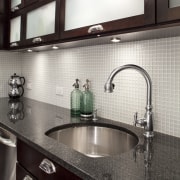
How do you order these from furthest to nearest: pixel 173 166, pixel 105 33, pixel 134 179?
pixel 105 33, pixel 173 166, pixel 134 179

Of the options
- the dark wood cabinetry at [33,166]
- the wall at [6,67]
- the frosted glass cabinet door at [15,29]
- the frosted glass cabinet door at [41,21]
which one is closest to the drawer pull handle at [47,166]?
the dark wood cabinetry at [33,166]

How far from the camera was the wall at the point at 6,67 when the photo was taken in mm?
2395

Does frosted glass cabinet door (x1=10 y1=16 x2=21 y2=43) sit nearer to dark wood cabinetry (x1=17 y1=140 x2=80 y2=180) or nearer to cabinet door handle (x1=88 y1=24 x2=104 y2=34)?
cabinet door handle (x1=88 y1=24 x2=104 y2=34)

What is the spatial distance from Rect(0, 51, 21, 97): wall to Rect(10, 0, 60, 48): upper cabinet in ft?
1.40

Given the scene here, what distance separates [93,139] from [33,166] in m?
0.47

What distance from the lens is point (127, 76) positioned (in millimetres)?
1271

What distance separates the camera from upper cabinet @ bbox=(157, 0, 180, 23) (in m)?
0.74

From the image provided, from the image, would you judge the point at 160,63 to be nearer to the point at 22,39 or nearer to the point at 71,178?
the point at 71,178

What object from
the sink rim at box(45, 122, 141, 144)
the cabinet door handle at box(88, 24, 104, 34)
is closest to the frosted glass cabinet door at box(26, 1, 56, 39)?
the cabinet door handle at box(88, 24, 104, 34)

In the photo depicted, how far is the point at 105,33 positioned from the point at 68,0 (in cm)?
42

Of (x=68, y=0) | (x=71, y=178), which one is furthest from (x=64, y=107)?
(x=71, y=178)

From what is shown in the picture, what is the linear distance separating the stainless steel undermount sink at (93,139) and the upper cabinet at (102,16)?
22.9 inches

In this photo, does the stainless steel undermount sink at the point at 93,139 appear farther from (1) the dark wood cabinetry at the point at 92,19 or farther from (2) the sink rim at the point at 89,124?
(1) the dark wood cabinetry at the point at 92,19

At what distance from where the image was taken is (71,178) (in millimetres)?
729
